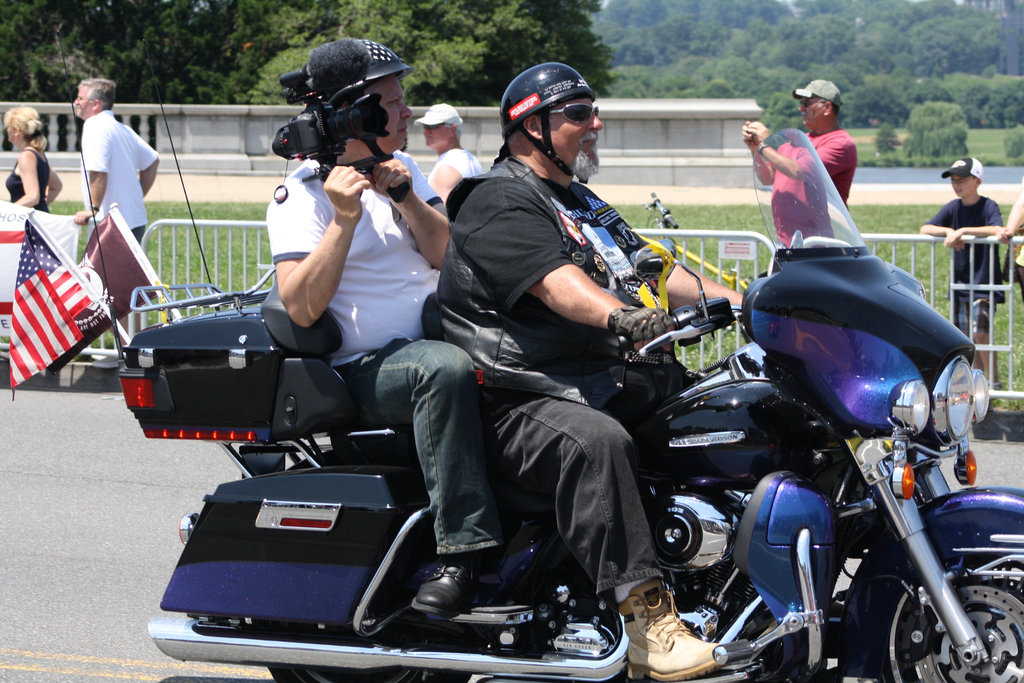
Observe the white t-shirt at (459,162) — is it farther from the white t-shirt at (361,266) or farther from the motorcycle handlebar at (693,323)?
the motorcycle handlebar at (693,323)

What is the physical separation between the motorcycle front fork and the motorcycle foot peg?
1.48 ft

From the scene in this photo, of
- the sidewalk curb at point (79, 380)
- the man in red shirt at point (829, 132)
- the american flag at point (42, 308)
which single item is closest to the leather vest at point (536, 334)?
the american flag at point (42, 308)

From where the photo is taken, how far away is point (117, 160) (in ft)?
29.1

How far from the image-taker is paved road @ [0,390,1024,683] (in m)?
4.43

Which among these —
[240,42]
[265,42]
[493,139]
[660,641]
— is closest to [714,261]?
[660,641]

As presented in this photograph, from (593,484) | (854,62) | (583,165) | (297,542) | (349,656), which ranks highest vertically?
(583,165)

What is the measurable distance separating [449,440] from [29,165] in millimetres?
7002

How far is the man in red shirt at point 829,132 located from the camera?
8.47 m

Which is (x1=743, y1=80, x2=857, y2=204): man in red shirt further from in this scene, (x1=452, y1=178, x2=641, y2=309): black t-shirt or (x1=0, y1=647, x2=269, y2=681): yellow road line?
(x1=0, y1=647, x2=269, y2=681): yellow road line

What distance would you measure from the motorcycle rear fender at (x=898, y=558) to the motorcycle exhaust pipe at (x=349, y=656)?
1.93 feet

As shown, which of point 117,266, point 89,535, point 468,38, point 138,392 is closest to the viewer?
point 138,392

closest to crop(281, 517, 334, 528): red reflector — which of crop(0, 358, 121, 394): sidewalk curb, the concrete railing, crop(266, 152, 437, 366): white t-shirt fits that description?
crop(266, 152, 437, 366): white t-shirt

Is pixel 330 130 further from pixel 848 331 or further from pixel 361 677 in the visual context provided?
pixel 361 677

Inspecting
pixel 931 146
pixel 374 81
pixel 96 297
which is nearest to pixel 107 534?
pixel 96 297
